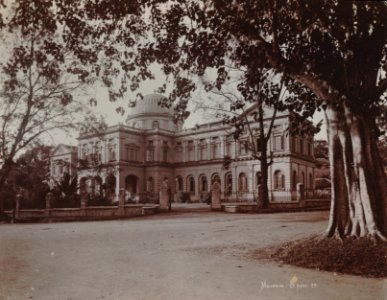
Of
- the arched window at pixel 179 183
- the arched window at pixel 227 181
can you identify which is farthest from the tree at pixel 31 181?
the arched window at pixel 179 183

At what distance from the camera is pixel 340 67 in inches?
262

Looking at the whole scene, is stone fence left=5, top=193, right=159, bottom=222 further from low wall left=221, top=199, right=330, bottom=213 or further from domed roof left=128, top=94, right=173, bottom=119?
domed roof left=128, top=94, right=173, bottom=119

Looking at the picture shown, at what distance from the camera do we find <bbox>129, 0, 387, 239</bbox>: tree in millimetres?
5941

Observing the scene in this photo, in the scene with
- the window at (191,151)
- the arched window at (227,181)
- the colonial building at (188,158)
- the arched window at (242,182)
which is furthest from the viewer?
the window at (191,151)

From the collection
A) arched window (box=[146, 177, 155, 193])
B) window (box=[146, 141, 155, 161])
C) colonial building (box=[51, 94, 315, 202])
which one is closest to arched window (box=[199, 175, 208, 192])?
colonial building (box=[51, 94, 315, 202])

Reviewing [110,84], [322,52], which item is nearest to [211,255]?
[322,52]

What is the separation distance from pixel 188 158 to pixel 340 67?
46838 mm

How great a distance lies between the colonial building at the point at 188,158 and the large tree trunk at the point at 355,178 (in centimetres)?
3507

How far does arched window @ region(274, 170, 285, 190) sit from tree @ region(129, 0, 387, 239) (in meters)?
36.4

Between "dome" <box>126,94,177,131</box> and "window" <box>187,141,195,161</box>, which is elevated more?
"dome" <box>126,94,177,131</box>

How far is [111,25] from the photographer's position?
878cm

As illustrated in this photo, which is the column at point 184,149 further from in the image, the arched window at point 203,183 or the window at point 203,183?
the window at point 203,183

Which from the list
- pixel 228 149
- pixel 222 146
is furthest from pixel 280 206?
pixel 222 146

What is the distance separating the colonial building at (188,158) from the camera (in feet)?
142
